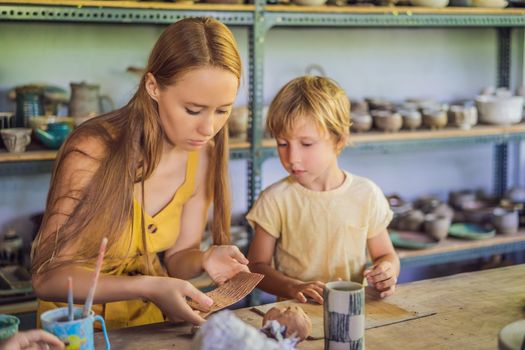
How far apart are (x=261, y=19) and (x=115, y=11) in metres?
0.59

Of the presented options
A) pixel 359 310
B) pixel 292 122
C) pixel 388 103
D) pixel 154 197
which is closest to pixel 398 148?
pixel 388 103

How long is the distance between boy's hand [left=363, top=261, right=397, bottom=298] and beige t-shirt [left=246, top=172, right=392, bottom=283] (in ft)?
0.94

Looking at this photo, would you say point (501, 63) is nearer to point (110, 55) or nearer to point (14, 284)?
point (110, 55)

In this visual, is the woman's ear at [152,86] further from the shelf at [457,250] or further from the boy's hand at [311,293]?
the shelf at [457,250]

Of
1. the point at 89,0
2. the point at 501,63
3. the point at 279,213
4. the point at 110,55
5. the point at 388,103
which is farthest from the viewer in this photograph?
the point at 501,63

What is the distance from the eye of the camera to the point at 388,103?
363 centimetres

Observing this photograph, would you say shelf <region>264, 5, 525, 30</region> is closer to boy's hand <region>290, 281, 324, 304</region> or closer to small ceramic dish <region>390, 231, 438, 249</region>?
small ceramic dish <region>390, 231, 438, 249</region>

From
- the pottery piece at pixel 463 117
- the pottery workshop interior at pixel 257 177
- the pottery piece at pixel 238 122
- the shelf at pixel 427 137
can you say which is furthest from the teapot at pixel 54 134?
the pottery piece at pixel 463 117

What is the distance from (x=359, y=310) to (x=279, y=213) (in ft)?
2.75

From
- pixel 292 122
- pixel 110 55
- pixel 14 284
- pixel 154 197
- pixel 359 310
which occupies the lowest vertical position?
pixel 14 284

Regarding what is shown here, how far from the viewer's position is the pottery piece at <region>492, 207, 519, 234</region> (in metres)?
3.66

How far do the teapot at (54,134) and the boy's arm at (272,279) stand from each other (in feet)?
3.21

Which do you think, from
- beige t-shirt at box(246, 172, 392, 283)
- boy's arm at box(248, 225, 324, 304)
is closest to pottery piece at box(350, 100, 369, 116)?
beige t-shirt at box(246, 172, 392, 283)

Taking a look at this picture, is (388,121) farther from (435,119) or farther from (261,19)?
(261,19)
